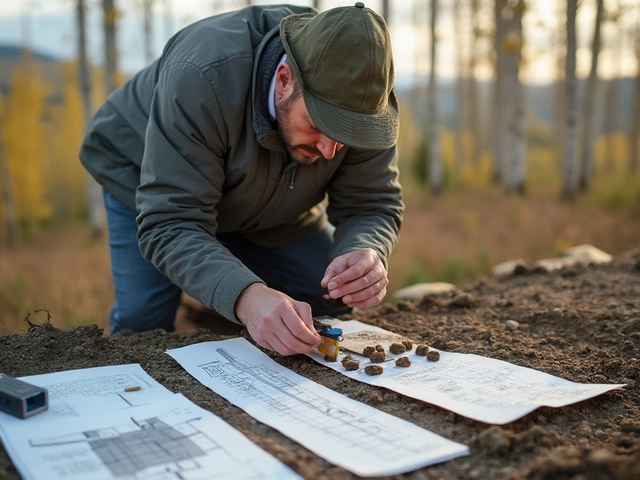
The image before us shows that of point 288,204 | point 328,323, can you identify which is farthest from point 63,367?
point 288,204

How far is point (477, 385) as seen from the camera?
194cm

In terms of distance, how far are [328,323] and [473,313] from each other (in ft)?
3.33

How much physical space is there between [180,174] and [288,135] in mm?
459

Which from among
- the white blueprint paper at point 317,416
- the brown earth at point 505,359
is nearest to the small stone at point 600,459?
the brown earth at point 505,359

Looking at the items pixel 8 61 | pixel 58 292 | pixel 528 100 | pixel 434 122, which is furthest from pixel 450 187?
pixel 8 61

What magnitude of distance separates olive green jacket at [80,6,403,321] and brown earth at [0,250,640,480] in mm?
384

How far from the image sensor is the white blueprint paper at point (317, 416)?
145 centimetres

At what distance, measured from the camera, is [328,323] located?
2271mm

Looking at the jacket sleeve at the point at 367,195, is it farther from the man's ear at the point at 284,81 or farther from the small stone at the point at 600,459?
the small stone at the point at 600,459

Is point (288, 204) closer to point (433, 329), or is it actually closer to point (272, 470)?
point (433, 329)

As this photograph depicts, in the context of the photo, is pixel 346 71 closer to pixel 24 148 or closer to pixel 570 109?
pixel 570 109

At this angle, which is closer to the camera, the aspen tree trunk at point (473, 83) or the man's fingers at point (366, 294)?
the man's fingers at point (366, 294)

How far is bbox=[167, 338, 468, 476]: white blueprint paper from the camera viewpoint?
145 centimetres

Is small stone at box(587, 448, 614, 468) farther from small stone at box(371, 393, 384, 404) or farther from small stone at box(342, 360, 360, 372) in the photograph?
small stone at box(342, 360, 360, 372)
